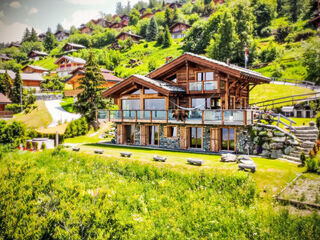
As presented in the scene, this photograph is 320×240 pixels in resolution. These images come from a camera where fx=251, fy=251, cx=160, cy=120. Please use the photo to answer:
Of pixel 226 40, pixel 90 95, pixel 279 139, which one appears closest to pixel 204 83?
pixel 279 139

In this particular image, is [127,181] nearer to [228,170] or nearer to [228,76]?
[228,170]

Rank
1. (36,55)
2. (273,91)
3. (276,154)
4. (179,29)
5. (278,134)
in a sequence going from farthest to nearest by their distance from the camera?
(36,55) < (179,29) < (273,91) < (278,134) < (276,154)

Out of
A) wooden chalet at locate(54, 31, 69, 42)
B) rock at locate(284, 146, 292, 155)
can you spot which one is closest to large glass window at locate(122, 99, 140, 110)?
rock at locate(284, 146, 292, 155)

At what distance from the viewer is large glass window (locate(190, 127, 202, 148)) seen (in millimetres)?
21766

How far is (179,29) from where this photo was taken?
85688mm

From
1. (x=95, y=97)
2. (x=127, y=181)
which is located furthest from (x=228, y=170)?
(x=95, y=97)

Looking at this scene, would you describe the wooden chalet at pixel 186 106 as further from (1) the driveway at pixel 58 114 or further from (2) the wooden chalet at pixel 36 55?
(2) the wooden chalet at pixel 36 55

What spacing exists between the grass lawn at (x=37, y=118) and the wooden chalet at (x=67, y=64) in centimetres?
2648

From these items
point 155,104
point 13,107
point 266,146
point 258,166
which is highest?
point 13,107

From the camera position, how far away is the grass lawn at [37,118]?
3496 centimetres

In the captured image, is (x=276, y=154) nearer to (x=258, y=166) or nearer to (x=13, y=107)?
(x=258, y=166)

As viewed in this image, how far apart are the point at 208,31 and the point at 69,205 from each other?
5751 centimetres

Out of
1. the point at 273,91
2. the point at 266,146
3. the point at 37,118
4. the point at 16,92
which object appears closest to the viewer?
the point at 266,146

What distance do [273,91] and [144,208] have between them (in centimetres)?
2797
